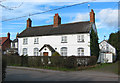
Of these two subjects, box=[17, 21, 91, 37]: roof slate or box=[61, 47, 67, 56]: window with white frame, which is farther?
box=[61, 47, 67, 56]: window with white frame

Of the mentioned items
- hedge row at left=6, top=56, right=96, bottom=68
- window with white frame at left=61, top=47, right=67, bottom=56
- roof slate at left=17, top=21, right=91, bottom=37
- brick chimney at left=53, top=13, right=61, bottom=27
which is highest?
brick chimney at left=53, top=13, right=61, bottom=27

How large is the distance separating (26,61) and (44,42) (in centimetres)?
982

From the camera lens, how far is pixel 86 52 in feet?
87.7

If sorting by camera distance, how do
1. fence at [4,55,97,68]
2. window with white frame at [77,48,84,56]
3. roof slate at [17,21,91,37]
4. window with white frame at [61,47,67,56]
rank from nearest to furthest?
fence at [4,55,97,68], window with white frame at [77,48,84,56], roof slate at [17,21,91,37], window with white frame at [61,47,67,56]

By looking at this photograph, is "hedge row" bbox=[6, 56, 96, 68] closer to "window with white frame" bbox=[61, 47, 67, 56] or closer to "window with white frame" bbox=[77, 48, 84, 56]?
"window with white frame" bbox=[77, 48, 84, 56]

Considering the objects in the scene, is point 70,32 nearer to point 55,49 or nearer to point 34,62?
point 55,49

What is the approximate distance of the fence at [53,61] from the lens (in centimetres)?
1803

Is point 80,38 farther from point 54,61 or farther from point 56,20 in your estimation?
point 54,61

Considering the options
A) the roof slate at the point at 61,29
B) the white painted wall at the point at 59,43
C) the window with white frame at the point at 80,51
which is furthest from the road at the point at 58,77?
the roof slate at the point at 61,29

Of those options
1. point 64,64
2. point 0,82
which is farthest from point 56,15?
point 0,82

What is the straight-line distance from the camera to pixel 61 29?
3064cm

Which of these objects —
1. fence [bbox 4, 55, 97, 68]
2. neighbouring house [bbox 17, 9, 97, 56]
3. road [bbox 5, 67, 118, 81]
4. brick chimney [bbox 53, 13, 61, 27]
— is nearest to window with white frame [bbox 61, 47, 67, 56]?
neighbouring house [bbox 17, 9, 97, 56]

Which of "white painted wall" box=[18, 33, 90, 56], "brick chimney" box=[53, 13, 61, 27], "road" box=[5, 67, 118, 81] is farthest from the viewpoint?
"brick chimney" box=[53, 13, 61, 27]

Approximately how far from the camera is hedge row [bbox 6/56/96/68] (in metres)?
18.0
